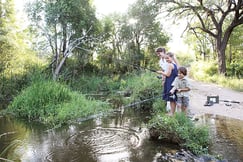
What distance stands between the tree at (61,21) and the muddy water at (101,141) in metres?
8.19

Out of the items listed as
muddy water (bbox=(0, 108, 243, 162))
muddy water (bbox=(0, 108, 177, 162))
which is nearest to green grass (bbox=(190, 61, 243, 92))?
muddy water (bbox=(0, 108, 243, 162))

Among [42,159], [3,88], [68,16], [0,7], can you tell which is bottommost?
[42,159]

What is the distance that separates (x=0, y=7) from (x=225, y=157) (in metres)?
20.0

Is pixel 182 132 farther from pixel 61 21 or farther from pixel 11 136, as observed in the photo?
pixel 61 21

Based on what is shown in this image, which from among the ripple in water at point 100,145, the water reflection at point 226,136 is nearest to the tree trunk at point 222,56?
the water reflection at point 226,136

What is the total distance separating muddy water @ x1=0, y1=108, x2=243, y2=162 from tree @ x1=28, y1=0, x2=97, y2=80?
26.9 feet

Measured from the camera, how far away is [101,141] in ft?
18.0

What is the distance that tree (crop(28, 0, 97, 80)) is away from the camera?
1494 cm

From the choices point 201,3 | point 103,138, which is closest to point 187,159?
point 103,138

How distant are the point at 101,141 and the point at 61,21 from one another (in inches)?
448

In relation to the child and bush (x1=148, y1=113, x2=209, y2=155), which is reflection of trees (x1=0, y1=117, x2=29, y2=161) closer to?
bush (x1=148, y1=113, x2=209, y2=155)

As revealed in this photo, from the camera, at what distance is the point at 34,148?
204 inches

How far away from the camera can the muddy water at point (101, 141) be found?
15.2ft

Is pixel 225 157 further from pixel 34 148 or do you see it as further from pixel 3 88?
pixel 3 88
